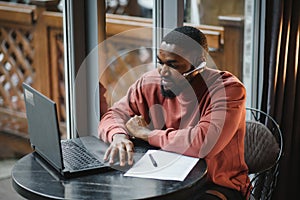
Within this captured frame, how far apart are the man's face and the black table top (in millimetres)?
396

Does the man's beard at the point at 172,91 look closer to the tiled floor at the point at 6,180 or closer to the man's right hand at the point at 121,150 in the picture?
the man's right hand at the point at 121,150

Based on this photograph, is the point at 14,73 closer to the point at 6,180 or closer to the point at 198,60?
the point at 6,180

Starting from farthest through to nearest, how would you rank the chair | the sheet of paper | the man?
1. the chair
2. the man
3. the sheet of paper

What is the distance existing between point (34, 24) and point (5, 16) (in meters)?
0.14

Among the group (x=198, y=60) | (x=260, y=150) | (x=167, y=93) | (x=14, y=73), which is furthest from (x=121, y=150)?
(x=260, y=150)

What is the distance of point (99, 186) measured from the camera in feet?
5.75

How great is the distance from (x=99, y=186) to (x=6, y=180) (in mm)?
745

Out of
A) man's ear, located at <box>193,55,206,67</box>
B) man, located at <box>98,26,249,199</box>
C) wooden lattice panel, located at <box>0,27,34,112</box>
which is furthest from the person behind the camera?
wooden lattice panel, located at <box>0,27,34,112</box>

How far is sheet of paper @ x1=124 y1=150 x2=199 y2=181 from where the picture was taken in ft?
5.99

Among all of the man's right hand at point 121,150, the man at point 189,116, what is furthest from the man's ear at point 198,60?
the man's right hand at point 121,150

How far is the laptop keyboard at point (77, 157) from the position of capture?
6.21 ft

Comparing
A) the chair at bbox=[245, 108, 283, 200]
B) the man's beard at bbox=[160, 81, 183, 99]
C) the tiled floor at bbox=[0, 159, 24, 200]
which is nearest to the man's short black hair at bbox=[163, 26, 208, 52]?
the man's beard at bbox=[160, 81, 183, 99]

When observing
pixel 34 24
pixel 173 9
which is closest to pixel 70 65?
pixel 34 24

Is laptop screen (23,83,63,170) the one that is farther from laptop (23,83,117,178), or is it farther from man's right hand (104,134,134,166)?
man's right hand (104,134,134,166)
